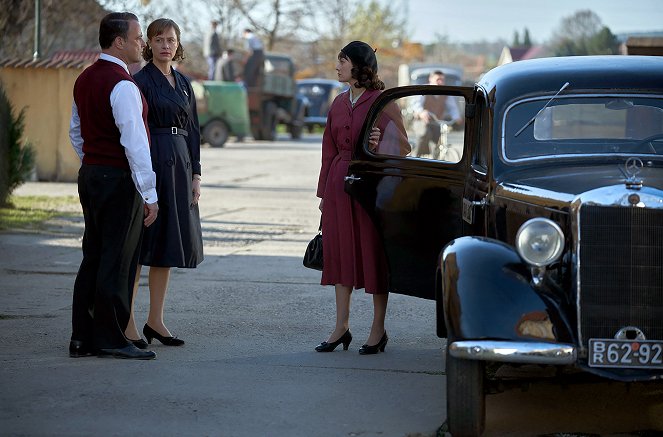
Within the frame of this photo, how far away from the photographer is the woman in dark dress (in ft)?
23.6

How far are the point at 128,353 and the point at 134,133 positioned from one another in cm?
131

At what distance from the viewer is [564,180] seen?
582 cm

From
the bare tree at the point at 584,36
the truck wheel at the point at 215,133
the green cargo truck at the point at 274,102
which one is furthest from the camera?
the bare tree at the point at 584,36

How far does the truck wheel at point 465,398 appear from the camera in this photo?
17.3ft

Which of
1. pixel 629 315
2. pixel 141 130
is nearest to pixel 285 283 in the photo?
pixel 141 130

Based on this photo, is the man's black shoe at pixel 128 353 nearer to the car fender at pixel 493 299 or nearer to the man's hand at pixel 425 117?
the car fender at pixel 493 299

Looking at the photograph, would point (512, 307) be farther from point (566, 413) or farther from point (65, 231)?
point (65, 231)

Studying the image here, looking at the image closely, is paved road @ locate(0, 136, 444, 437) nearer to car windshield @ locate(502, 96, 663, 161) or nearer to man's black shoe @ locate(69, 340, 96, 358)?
man's black shoe @ locate(69, 340, 96, 358)

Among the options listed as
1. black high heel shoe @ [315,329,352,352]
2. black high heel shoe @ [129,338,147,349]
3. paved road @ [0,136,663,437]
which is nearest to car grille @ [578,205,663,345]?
paved road @ [0,136,663,437]

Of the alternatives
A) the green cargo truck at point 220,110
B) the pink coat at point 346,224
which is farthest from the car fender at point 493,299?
the green cargo truck at point 220,110

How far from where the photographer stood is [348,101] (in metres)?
7.45

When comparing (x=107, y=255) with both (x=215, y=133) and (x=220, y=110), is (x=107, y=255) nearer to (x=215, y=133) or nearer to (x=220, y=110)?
(x=220, y=110)

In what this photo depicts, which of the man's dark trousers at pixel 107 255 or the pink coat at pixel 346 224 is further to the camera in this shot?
the pink coat at pixel 346 224

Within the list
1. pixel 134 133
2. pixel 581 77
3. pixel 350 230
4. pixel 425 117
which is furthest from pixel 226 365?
pixel 425 117
